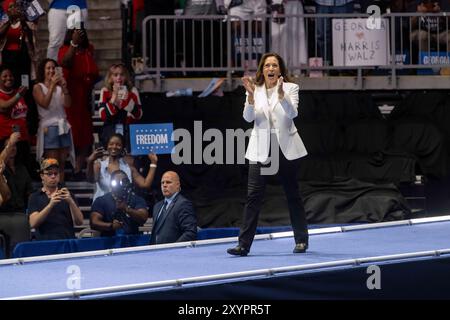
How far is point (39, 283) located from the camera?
10.5 metres

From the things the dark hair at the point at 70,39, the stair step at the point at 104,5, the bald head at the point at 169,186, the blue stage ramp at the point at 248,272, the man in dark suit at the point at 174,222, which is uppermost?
the stair step at the point at 104,5

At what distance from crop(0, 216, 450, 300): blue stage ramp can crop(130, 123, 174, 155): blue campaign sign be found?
2602 millimetres

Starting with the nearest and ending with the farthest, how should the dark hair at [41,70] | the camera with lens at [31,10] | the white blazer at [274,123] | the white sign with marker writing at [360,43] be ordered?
the white blazer at [274,123]
the dark hair at [41,70]
the camera with lens at [31,10]
the white sign with marker writing at [360,43]

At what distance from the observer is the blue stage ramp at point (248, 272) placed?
32.8 ft

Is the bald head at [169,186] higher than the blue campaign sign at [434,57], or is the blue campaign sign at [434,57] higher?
the blue campaign sign at [434,57]

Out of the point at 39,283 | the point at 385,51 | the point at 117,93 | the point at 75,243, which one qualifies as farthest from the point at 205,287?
the point at 385,51

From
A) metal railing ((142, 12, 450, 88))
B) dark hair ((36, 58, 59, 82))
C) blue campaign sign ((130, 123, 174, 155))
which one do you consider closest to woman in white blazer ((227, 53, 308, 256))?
blue campaign sign ((130, 123, 174, 155))

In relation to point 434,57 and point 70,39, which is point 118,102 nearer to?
point 70,39

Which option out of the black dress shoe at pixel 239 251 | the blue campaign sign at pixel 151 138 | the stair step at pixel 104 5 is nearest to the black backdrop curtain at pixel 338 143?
the blue campaign sign at pixel 151 138

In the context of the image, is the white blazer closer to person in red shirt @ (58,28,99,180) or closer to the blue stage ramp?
the blue stage ramp

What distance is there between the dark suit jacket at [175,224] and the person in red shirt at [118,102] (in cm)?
222

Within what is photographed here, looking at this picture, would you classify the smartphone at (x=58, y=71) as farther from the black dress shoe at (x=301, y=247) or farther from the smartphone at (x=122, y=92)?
the black dress shoe at (x=301, y=247)

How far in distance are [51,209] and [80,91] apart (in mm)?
2985

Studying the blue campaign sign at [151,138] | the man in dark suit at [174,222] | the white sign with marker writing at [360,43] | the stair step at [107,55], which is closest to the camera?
the man in dark suit at [174,222]
